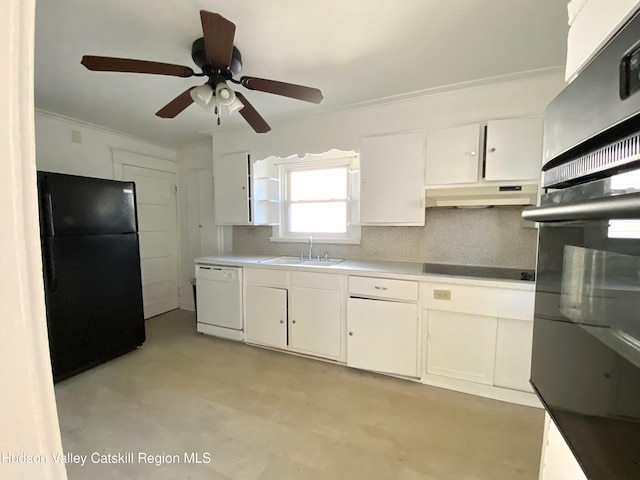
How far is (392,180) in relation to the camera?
8.30ft

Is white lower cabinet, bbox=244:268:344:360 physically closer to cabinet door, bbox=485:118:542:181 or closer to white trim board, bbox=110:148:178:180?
cabinet door, bbox=485:118:542:181

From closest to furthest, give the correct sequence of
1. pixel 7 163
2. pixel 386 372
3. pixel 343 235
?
pixel 7 163, pixel 386 372, pixel 343 235

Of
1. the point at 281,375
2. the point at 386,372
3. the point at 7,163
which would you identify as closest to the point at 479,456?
the point at 386,372

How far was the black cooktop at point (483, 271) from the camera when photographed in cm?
208

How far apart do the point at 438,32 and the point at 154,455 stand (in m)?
2.94

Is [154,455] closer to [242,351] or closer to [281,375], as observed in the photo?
[281,375]

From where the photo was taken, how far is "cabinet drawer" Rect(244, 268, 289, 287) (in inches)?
108

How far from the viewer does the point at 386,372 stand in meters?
2.36

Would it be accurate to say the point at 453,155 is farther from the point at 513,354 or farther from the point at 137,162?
the point at 137,162

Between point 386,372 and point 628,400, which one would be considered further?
point 386,372

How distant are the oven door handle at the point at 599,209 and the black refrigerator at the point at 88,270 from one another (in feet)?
9.80

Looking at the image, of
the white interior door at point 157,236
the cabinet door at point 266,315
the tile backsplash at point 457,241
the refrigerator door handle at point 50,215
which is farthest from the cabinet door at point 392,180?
the white interior door at point 157,236

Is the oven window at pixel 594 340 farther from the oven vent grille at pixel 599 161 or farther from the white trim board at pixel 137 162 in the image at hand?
the white trim board at pixel 137 162

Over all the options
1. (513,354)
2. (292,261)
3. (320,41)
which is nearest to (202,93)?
(320,41)
